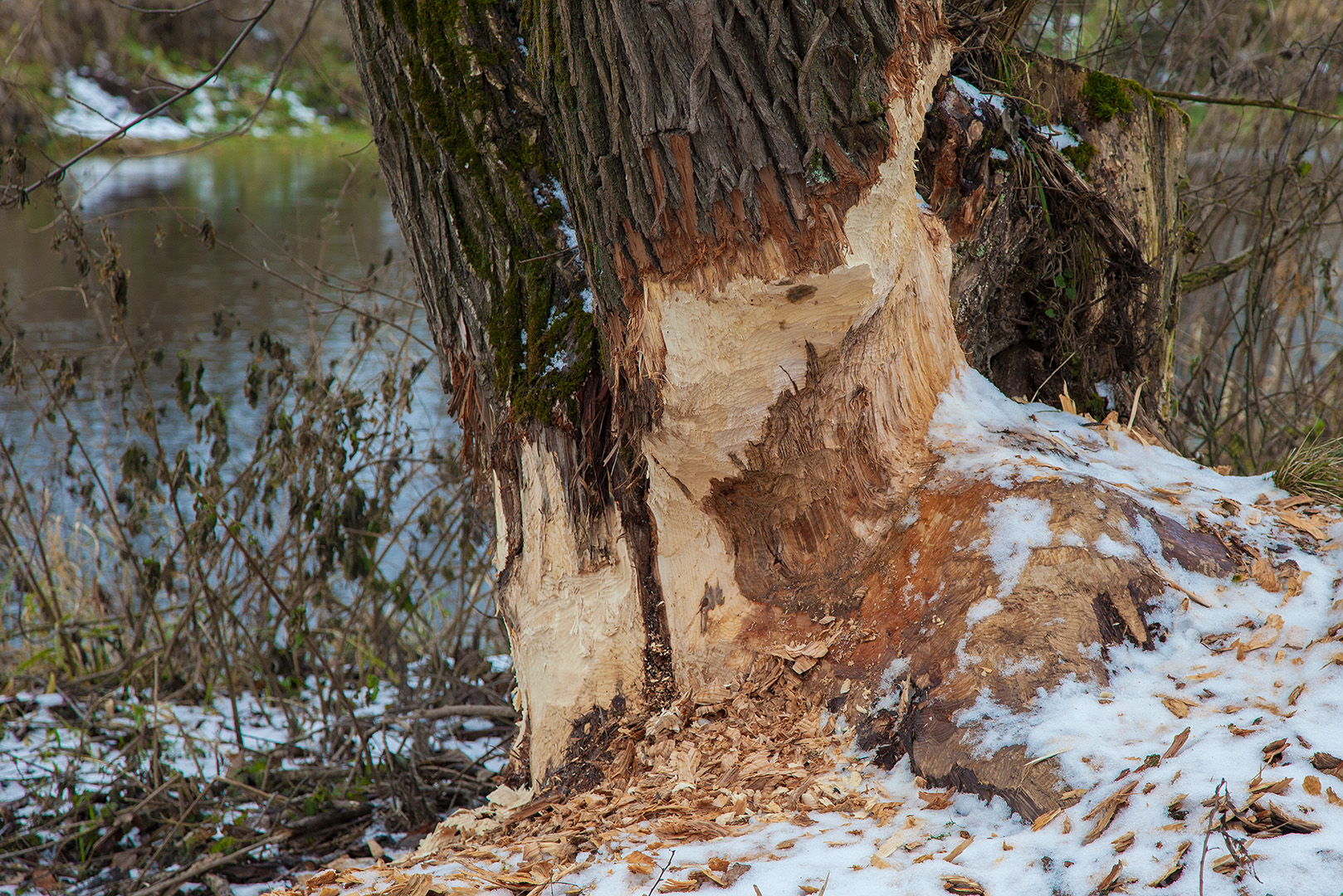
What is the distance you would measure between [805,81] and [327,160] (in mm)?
18510

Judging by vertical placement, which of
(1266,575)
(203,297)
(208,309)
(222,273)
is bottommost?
Result: (1266,575)

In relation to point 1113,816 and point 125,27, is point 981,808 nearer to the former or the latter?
point 1113,816

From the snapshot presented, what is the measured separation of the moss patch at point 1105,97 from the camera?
272 cm

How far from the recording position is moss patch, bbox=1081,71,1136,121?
272cm

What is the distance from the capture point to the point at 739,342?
6.55 ft

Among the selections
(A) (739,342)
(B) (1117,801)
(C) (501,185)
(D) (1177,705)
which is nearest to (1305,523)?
(D) (1177,705)

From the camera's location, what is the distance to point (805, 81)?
1762 mm

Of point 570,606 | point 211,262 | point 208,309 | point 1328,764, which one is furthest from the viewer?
point 211,262

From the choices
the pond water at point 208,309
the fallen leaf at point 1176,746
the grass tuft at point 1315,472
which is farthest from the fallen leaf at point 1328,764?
the pond water at point 208,309

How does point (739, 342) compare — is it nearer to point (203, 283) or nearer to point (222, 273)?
point (203, 283)

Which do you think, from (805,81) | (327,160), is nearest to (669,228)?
(805,81)

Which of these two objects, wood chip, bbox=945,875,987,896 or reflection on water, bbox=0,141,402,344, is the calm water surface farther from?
wood chip, bbox=945,875,987,896

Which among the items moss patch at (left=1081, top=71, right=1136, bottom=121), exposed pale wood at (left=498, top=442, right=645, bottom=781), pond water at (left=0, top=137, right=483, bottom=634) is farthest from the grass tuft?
pond water at (left=0, top=137, right=483, bottom=634)

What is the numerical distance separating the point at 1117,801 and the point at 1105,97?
2049 mm
